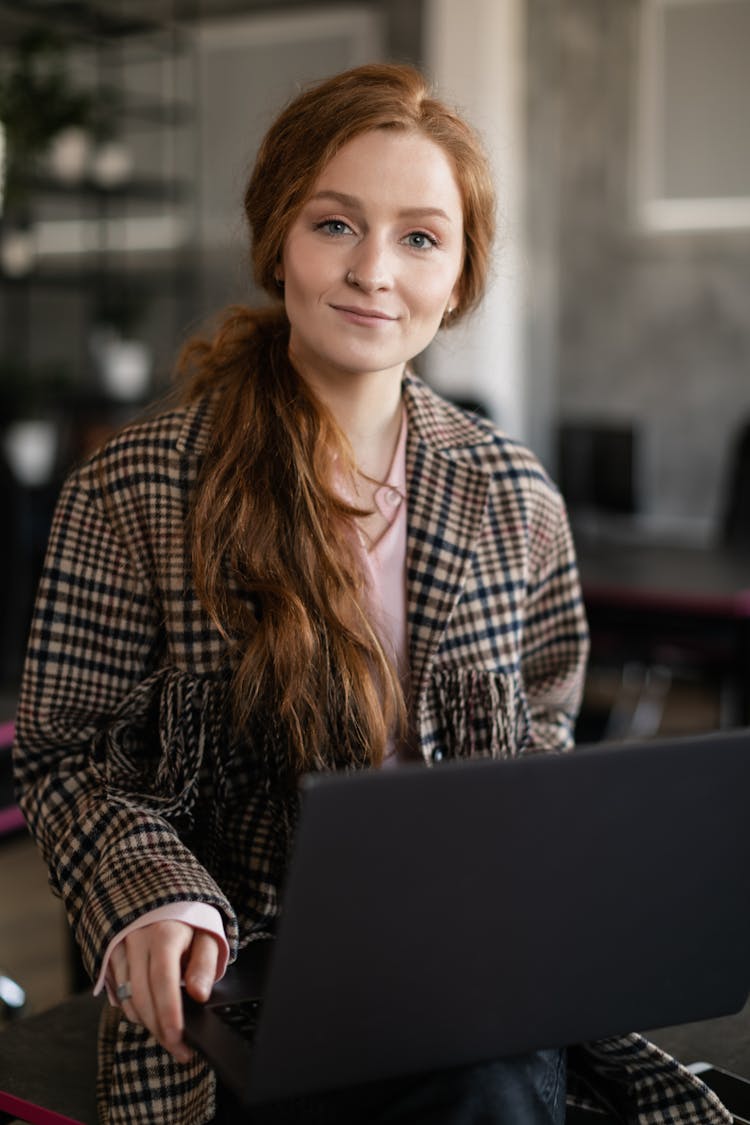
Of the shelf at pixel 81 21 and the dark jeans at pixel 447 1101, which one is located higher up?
the shelf at pixel 81 21

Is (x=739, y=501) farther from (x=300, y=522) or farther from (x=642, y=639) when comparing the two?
(x=300, y=522)

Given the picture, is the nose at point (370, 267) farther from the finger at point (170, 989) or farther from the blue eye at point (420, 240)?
the finger at point (170, 989)

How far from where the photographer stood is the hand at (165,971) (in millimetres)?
958

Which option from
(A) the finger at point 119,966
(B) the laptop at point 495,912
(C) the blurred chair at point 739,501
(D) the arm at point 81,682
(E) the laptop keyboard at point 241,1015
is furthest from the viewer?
(C) the blurred chair at point 739,501

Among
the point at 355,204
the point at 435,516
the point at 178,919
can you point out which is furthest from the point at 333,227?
the point at 178,919

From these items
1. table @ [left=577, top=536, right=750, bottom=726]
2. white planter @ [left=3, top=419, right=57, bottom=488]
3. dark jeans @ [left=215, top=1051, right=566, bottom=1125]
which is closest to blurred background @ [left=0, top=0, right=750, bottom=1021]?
white planter @ [left=3, top=419, right=57, bottom=488]

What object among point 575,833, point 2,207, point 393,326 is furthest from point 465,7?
point 575,833

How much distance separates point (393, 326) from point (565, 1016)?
0.61 m

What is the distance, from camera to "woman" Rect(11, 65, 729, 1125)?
119 centimetres

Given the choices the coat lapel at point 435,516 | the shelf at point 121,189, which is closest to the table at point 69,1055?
the coat lapel at point 435,516

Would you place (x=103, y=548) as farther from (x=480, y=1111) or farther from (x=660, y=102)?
(x=660, y=102)

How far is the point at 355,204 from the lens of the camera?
120 cm

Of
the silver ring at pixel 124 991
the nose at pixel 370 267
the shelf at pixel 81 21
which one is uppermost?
the shelf at pixel 81 21

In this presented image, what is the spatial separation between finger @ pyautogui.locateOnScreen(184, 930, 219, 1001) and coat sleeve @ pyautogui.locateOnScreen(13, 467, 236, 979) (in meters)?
Answer: 0.10
